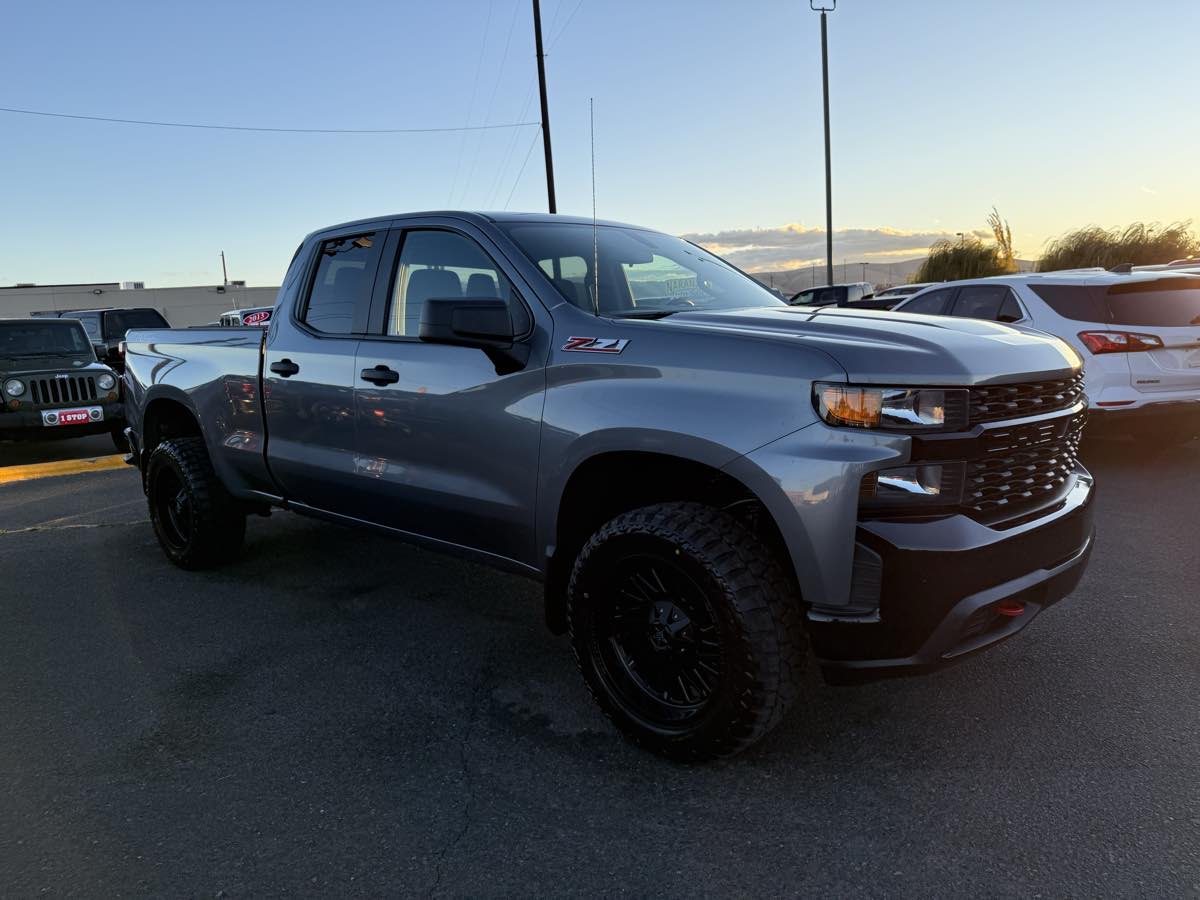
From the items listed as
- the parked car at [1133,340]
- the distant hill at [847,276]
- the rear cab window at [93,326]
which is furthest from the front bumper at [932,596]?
the distant hill at [847,276]

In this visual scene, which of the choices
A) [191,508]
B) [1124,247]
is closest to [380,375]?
[191,508]

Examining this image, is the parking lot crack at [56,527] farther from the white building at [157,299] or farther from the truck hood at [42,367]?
the white building at [157,299]

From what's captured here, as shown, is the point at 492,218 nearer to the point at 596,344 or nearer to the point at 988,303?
the point at 596,344

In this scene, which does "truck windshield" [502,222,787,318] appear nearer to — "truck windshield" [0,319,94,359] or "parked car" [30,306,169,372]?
"truck windshield" [0,319,94,359]

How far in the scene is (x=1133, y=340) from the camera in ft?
21.9

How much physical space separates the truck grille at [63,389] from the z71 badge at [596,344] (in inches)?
354

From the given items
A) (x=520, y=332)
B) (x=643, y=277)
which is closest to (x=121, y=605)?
(x=520, y=332)

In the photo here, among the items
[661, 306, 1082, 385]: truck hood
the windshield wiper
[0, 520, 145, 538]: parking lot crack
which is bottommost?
[0, 520, 145, 538]: parking lot crack

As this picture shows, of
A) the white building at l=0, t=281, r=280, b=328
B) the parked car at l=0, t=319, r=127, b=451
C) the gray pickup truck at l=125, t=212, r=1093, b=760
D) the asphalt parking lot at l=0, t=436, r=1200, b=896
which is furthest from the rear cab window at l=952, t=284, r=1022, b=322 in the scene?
the white building at l=0, t=281, r=280, b=328

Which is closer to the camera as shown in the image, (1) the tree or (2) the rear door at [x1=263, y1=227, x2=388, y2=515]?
(2) the rear door at [x1=263, y1=227, x2=388, y2=515]

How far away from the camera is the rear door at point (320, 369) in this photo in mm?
4074

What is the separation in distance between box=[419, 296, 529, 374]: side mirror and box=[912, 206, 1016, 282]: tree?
86.7 ft

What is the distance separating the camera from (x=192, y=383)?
502 cm

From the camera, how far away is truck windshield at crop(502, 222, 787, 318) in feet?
11.5
